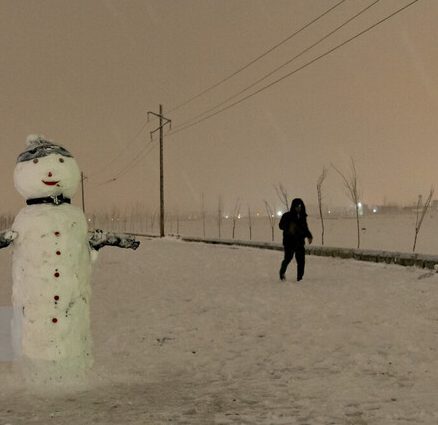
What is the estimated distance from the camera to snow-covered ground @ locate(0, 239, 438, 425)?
4098 mm

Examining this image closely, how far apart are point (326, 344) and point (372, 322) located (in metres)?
1.43

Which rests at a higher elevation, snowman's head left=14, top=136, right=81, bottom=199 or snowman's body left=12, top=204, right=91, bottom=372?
snowman's head left=14, top=136, right=81, bottom=199

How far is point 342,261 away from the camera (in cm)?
1609

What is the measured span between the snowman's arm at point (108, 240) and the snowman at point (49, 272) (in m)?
0.11

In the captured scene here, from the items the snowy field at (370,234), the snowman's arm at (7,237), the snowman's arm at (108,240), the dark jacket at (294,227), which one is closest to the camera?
the snowman's arm at (7,237)

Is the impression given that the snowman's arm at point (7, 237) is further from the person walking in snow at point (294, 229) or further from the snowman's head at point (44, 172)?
the person walking in snow at point (294, 229)

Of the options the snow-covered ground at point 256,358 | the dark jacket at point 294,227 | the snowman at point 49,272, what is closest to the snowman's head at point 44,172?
the snowman at point 49,272

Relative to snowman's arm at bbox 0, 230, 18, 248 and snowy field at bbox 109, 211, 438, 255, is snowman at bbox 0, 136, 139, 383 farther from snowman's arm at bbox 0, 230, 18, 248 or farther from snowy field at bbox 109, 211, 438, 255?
snowy field at bbox 109, 211, 438, 255

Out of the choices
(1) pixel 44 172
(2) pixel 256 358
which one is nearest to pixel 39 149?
(1) pixel 44 172

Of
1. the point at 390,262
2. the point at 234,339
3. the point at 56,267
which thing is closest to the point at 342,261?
the point at 390,262

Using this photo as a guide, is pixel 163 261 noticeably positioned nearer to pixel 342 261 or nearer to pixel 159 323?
pixel 342 261

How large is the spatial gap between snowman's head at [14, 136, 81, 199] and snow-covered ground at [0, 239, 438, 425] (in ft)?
5.41

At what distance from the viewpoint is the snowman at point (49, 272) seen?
480cm

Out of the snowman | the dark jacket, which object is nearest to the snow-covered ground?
the snowman
